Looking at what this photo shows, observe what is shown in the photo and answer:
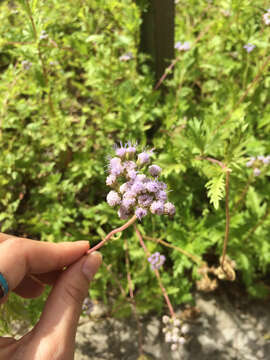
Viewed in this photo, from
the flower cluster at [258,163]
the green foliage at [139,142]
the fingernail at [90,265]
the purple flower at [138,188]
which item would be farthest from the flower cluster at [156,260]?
the purple flower at [138,188]

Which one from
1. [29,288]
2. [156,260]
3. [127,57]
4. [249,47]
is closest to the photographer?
[29,288]

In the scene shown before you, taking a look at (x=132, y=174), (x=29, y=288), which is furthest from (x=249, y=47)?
(x=29, y=288)

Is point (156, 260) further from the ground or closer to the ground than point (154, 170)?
closer to the ground

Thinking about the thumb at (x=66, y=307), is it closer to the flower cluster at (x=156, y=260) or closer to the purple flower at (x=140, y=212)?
the purple flower at (x=140, y=212)

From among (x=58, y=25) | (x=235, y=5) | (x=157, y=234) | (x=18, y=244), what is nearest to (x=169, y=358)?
(x=157, y=234)

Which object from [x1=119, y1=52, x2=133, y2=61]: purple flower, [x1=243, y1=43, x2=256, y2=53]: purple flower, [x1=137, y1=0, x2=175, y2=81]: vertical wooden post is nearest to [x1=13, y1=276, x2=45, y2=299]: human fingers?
[x1=119, y1=52, x2=133, y2=61]: purple flower

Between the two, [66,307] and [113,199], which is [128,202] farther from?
[66,307]

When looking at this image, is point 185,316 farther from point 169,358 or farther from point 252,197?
point 252,197
